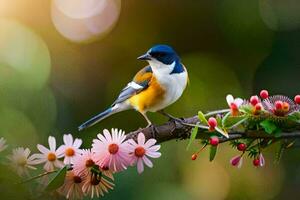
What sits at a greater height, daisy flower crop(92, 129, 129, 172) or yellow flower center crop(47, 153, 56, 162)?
yellow flower center crop(47, 153, 56, 162)

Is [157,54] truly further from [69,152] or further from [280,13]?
[280,13]

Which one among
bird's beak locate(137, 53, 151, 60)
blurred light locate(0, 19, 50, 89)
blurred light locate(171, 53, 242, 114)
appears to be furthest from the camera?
blurred light locate(171, 53, 242, 114)

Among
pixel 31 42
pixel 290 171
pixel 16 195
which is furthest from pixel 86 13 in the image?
pixel 16 195

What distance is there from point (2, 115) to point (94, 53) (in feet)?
6.31

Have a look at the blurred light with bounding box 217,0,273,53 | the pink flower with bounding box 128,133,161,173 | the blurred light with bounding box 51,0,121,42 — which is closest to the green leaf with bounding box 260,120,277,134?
the pink flower with bounding box 128,133,161,173

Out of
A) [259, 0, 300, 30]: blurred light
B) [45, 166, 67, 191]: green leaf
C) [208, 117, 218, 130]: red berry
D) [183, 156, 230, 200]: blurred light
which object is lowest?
[208, 117, 218, 130]: red berry

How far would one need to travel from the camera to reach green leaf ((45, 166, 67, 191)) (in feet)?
1.81

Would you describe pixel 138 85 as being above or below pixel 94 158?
above

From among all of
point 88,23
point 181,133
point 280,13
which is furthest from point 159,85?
point 280,13

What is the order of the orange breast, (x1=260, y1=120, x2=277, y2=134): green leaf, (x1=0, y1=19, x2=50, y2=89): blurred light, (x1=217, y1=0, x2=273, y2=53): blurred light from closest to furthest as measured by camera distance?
(x1=260, y1=120, x2=277, y2=134): green leaf
the orange breast
(x1=0, y1=19, x2=50, y2=89): blurred light
(x1=217, y1=0, x2=273, y2=53): blurred light

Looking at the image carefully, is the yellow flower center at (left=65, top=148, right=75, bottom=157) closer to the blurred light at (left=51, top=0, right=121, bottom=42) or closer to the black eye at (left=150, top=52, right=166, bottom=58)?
the black eye at (left=150, top=52, right=166, bottom=58)

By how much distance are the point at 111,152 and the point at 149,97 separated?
1.71 ft

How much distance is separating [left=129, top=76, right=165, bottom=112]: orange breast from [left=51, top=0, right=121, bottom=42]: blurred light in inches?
46.9

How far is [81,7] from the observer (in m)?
2.35
